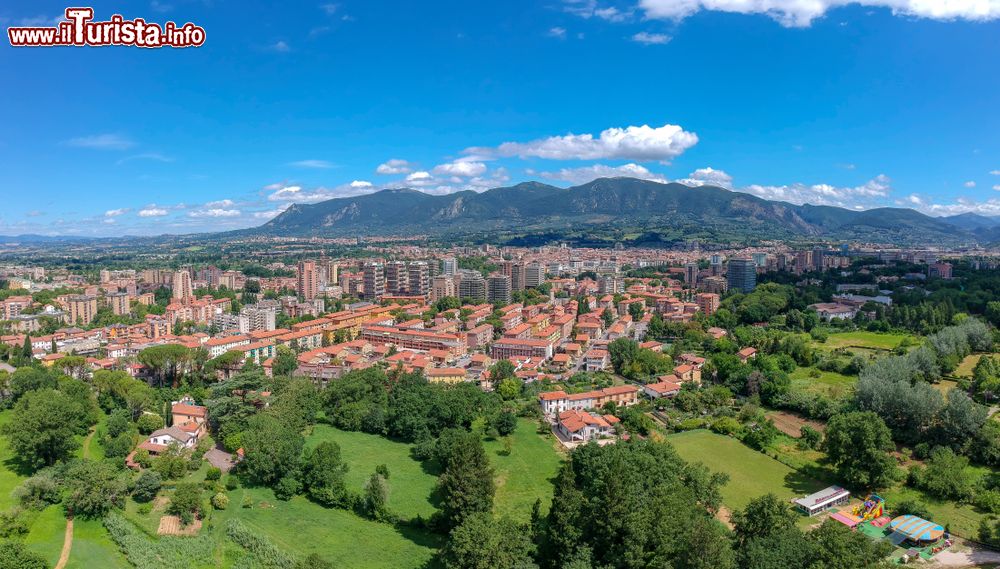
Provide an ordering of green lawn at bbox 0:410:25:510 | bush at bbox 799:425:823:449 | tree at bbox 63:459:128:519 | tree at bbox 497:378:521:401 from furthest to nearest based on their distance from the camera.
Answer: tree at bbox 497:378:521:401 < bush at bbox 799:425:823:449 < green lawn at bbox 0:410:25:510 < tree at bbox 63:459:128:519

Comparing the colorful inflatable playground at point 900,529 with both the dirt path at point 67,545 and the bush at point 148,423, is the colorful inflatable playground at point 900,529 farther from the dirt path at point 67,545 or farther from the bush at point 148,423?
the bush at point 148,423

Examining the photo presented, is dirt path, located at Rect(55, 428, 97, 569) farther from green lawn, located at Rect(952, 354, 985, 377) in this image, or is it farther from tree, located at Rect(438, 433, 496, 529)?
green lawn, located at Rect(952, 354, 985, 377)

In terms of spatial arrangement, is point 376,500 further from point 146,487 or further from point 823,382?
point 823,382

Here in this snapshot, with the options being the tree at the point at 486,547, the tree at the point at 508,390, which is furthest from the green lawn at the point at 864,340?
the tree at the point at 486,547

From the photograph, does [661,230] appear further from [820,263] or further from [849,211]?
[849,211]

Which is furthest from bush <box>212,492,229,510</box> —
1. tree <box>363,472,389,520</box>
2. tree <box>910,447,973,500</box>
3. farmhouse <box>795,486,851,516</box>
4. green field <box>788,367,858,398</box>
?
green field <box>788,367,858,398</box>

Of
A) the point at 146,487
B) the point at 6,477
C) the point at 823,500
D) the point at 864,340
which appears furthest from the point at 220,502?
the point at 864,340

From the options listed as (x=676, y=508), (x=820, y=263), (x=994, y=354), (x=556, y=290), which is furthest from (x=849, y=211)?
(x=676, y=508)
